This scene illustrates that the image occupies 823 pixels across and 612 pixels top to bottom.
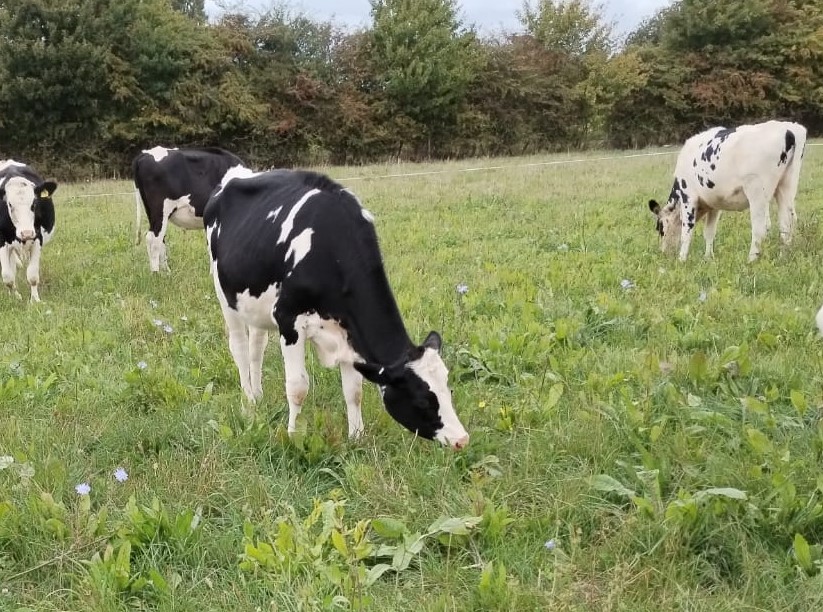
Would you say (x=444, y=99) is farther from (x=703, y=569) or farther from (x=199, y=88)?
(x=703, y=569)

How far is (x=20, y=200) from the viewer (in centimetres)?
783

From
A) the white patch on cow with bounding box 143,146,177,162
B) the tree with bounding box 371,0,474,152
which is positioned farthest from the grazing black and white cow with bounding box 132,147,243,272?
the tree with bounding box 371,0,474,152

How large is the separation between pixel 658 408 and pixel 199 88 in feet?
93.4

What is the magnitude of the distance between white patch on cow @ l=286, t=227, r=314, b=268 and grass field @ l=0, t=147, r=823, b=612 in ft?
2.92

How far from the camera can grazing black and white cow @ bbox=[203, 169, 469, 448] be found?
350 cm

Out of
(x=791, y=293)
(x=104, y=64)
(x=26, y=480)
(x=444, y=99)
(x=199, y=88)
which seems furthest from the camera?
(x=444, y=99)

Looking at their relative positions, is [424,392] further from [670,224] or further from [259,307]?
[670,224]

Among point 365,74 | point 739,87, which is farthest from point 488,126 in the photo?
point 739,87

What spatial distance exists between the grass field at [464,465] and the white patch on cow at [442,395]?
0.15 meters

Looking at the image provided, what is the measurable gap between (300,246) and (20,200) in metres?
5.56

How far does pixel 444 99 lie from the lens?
33.8 meters

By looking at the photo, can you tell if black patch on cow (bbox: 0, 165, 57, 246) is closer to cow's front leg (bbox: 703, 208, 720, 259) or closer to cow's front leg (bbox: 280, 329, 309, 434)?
cow's front leg (bbox: 280, 329, 309, 434)

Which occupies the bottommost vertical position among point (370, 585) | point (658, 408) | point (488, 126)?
point (370, 585)

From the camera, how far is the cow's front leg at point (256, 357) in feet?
14.8
